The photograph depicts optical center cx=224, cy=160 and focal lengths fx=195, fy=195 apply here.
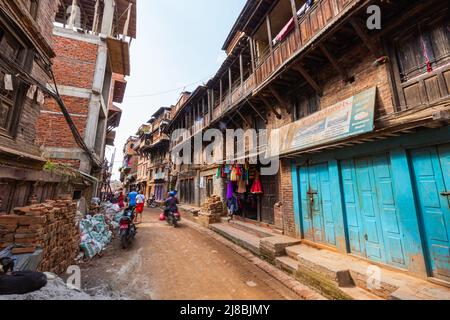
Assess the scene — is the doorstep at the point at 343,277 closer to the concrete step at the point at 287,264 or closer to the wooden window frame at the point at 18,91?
the concrete step at the point at 287,264

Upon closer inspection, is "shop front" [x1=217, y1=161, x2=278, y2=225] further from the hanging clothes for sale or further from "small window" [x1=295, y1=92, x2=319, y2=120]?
"small window" [x1=295, y1=92, x2=319, y2=120]

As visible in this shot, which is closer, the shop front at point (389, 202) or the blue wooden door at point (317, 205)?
the shop front at point (389, 202)

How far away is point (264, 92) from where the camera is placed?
8.72m

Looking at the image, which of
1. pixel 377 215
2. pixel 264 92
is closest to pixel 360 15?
pixel 264 92

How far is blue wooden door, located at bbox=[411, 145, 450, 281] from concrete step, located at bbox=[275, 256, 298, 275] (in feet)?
8.68

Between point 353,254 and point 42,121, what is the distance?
14.7 metres

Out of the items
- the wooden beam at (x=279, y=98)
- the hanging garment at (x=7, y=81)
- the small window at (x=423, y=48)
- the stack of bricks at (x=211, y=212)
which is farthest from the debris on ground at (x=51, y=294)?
the stack of bricks at (x=211, y=212)

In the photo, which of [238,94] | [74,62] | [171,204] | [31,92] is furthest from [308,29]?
[74,62]

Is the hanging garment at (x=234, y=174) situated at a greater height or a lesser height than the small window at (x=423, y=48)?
lesser

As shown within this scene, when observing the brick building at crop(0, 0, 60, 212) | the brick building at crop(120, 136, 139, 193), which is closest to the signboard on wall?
the brick building at crop(0, 0, 60, 212)

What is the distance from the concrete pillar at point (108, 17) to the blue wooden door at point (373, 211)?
49.2 feet

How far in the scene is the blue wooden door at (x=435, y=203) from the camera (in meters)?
3.68

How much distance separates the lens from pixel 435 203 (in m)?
3.84

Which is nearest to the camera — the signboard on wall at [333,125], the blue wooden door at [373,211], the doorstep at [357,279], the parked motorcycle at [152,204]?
the doorstep at [357,279]
